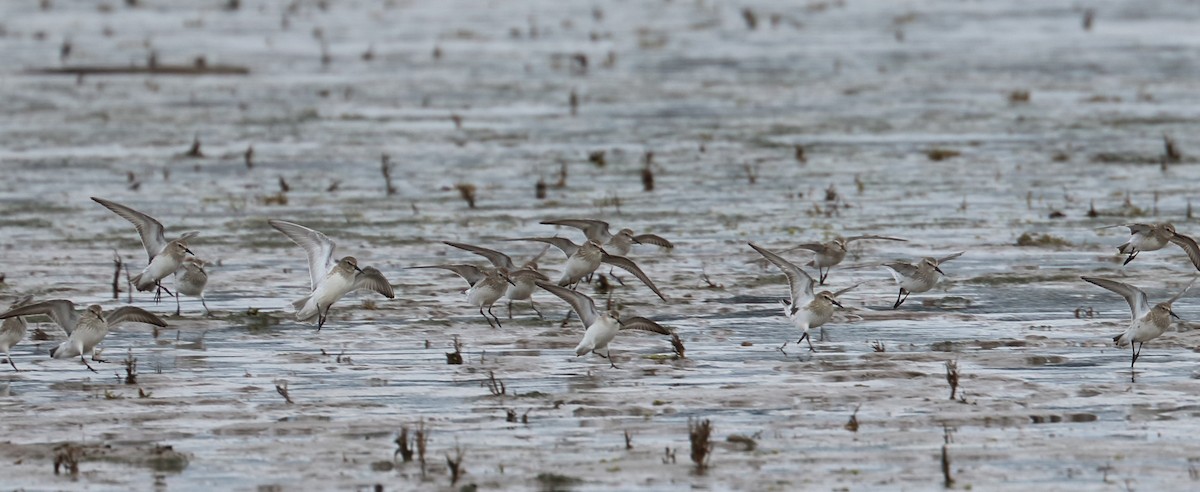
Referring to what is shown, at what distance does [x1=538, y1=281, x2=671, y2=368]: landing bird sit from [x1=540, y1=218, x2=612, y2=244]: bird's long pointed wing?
2639 millimetres

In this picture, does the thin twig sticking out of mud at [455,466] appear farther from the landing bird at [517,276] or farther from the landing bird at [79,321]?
the landing bird at [517,276]

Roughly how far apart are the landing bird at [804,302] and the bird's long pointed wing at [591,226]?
7.34 feet

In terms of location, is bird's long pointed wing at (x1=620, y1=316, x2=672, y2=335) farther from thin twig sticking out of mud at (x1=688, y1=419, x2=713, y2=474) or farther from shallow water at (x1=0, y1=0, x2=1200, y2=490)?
thin twig sticking out of mud at (x1=688, y1=419, x2=713, y2=474)

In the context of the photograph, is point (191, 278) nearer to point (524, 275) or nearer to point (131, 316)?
point (131, 316)


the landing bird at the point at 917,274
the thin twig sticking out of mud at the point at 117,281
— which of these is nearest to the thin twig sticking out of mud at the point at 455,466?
the landing bird at the point at 917,274

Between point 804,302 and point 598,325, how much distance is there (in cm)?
164

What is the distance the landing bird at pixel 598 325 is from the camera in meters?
12.1

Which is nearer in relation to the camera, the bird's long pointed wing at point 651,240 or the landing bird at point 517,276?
the landing bird at point 517,276

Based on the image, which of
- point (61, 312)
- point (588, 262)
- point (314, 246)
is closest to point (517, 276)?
point (588, 262)

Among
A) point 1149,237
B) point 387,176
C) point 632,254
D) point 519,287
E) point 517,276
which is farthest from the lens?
point 387,176

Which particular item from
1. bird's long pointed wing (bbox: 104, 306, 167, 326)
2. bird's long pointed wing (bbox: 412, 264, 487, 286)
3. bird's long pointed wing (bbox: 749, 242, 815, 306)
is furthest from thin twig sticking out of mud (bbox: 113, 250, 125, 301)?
bird's long pointed wing (bbox: 749, 242, 815, 306)

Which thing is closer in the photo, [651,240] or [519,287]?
[519,287]

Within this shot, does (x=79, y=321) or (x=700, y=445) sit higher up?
(x=79, y=321)

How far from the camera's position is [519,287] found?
13852 millimetres
